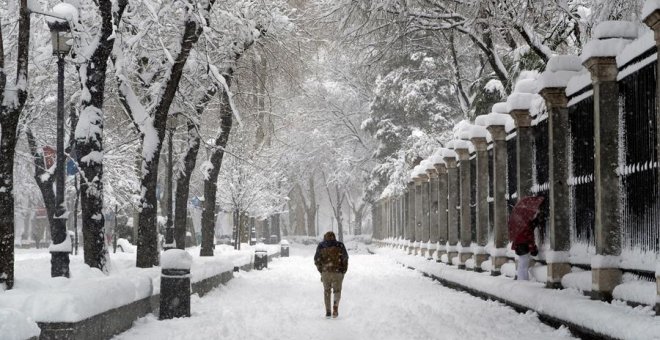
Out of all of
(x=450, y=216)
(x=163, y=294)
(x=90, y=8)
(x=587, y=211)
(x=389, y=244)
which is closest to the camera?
(x=587, y=211)

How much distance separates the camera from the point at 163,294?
1320cm

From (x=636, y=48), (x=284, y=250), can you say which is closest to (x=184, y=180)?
(x=636, y=48)

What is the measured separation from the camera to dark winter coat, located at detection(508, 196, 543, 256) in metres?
13.3

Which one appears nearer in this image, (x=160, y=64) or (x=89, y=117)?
(x=89, y=117)

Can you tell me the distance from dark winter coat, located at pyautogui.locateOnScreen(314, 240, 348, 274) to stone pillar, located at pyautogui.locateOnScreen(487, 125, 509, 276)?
384 cm

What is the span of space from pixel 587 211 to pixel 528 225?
2109mm

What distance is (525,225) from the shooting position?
1347 centimetres

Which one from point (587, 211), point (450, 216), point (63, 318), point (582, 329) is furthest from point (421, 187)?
point (63, 318)

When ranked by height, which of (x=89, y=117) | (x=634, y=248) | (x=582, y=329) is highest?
(x=89, y=117)

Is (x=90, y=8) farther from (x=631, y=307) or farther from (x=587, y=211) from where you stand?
(x=631, y=307)

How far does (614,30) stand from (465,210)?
11.2m

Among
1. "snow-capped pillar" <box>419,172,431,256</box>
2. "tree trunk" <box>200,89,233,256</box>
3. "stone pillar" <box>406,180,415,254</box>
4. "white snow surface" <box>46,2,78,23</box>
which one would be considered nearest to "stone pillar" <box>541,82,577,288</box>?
"white snow surface" <box>46,2,78,23</box>

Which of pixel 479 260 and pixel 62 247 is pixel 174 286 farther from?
pixel 479 260

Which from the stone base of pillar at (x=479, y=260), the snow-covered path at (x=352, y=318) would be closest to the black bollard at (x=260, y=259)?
the snow-covered path at (x=352, y=318)
